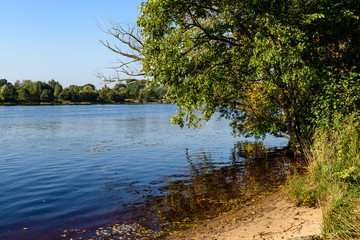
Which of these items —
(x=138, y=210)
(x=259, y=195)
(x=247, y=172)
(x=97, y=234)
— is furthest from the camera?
(x=247, y=172)

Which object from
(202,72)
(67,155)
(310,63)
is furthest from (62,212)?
(67,155)

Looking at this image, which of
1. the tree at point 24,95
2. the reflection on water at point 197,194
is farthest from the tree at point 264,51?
the tree at point 24,95

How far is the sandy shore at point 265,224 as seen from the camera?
7.05m

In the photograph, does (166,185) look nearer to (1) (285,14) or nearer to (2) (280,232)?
(2) (280,232)

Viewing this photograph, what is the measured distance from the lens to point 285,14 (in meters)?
12.1

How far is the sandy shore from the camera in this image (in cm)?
705

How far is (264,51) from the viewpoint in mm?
12109

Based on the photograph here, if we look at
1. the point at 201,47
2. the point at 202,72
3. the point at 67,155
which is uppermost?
the point at 201,47

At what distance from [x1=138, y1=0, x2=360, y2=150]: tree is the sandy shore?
516 cm

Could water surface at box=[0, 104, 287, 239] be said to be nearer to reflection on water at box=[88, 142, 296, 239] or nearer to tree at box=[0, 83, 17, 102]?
reflection on water at box=[88, 142, 296, 239]

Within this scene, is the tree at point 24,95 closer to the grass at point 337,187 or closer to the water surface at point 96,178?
the water surface at point 96,178

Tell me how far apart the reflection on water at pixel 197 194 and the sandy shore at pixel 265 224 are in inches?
31.4

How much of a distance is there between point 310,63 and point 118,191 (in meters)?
10.2

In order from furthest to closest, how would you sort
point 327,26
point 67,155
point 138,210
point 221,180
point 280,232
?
point 67,155, point 221,180, point 327,26, point 138,210, point 280,232
